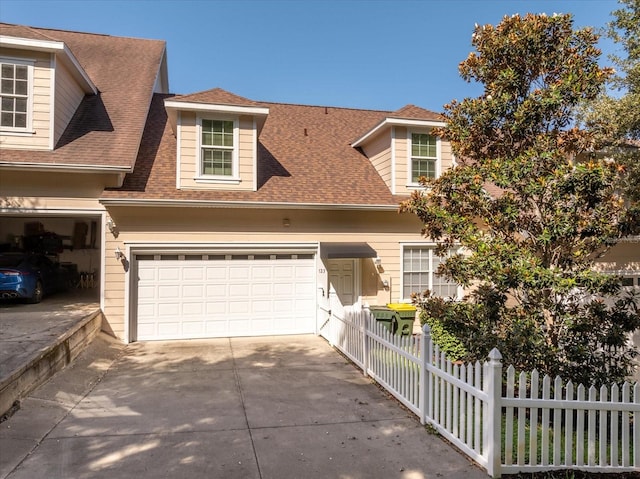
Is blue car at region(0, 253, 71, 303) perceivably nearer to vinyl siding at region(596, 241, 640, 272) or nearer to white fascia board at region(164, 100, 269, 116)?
white fascia board at region(164, 100, 269, 116)

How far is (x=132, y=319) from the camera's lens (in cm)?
1020

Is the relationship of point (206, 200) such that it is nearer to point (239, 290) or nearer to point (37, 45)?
point (239, 290)

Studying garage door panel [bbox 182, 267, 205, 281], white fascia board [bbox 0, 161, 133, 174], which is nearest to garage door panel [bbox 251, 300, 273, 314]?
garage door panel [bbox 182, 267, 205, 281]

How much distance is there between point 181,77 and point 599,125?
18.2 meters

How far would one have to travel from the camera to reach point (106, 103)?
12227 millimetres

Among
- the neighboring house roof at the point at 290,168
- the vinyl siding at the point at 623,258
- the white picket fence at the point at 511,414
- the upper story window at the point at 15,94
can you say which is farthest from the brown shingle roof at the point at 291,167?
the vinyl siding at the point at 623,258

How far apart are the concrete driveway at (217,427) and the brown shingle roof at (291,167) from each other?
13.8 feet

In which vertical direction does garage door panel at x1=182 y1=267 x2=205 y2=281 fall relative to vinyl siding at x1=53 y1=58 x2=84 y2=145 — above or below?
below

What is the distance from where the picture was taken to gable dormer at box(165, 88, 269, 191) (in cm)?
1062

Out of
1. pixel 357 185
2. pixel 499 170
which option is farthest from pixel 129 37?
pixel 499 170

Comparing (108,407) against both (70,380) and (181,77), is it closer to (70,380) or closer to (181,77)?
(70,380)

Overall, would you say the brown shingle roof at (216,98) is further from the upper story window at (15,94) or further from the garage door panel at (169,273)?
the garage door panel at (169,273)

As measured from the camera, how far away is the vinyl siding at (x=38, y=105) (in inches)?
384

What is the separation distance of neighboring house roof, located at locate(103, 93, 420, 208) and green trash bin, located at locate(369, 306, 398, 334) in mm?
2835
